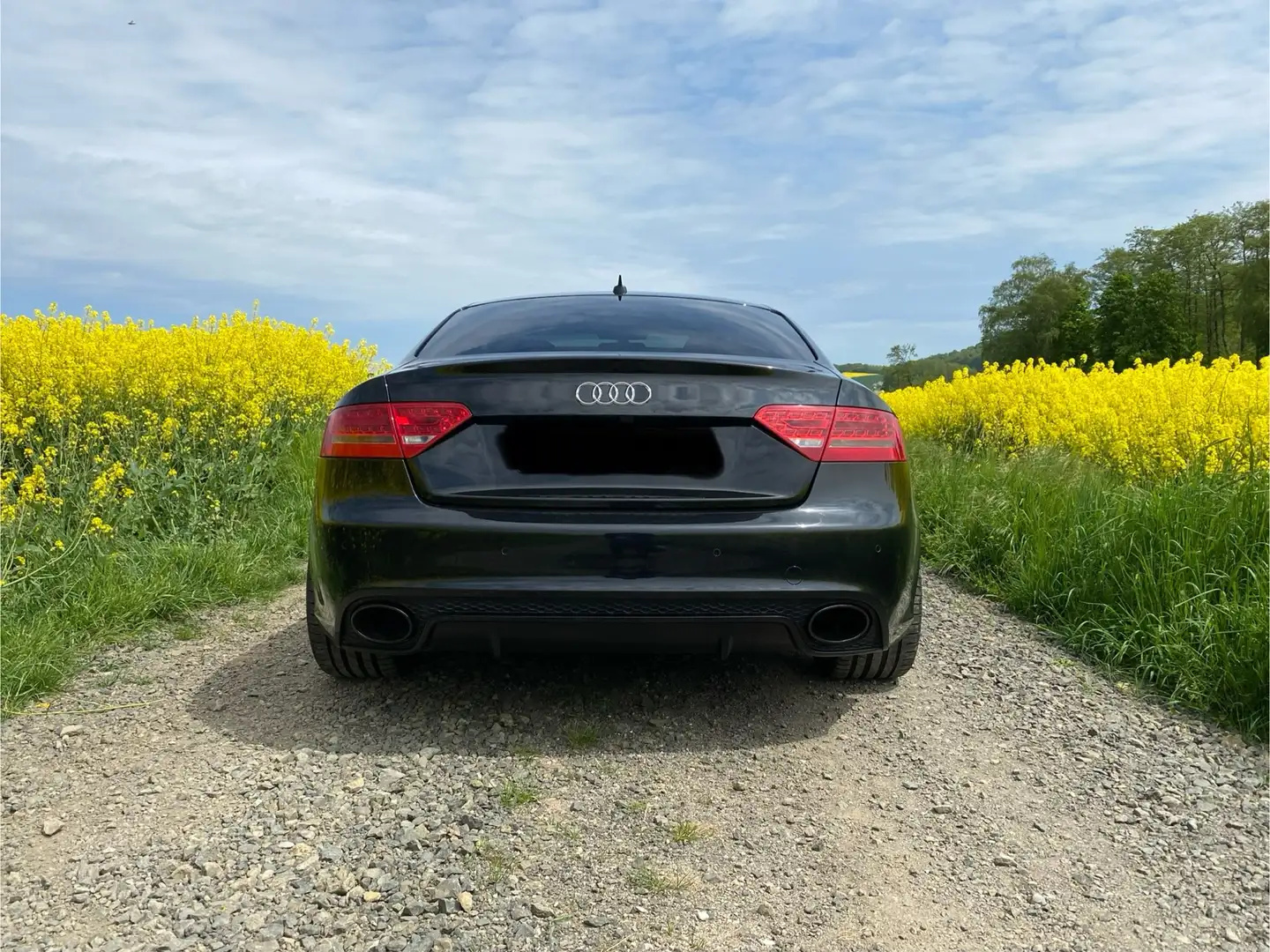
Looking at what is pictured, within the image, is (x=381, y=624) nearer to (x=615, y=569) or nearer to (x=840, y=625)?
(x=615, y=569)

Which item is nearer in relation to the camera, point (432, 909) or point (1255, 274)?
point (432, 909)

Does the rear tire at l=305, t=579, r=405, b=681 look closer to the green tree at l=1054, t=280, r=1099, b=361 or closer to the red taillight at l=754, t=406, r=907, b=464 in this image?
the red taillight at l=754, t=406, r=907, b=464

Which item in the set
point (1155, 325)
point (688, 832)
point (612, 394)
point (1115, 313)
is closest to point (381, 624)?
point (612, 394)

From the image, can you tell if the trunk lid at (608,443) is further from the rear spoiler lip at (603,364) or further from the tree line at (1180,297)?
the tree line at (1180,297)

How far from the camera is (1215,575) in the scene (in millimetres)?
3688

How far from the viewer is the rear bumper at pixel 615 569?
2590 millimetres

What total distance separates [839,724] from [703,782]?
676 millimetres

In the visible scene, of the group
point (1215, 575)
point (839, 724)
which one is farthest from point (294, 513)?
point (1215, 575)

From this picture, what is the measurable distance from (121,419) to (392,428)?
169 inches

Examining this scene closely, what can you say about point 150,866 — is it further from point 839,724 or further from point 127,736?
point 839,724

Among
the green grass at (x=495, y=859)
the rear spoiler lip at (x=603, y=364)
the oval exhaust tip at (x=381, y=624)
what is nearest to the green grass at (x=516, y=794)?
the green grass at (x=495, y=859)

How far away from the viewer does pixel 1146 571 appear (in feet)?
12.4

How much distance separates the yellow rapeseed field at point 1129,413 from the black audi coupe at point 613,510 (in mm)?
3264

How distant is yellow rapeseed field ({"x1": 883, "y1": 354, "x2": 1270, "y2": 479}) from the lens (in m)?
6.60
